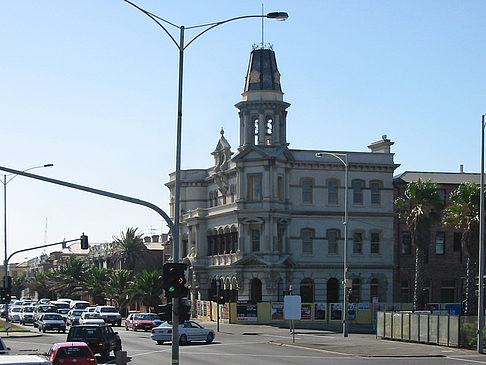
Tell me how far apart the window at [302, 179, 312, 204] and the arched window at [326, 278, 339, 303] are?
6.89 m

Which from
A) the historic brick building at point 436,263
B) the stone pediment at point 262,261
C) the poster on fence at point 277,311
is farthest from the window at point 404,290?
the poster on fence at point 277,311

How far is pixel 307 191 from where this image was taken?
7069 cm

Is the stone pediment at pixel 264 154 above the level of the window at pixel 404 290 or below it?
above

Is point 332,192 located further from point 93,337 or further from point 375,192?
point 93,337

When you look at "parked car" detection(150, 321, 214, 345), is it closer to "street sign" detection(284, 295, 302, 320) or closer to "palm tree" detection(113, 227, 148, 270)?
"street sign" detection(284, 295, 302, 320)

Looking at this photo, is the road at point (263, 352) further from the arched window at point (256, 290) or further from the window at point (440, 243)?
the window at point (440, 243)

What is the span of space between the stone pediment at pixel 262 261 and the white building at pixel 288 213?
79 mm

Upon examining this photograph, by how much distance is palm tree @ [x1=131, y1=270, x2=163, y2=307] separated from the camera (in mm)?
76000

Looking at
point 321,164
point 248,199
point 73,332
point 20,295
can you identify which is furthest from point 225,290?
point 20,295

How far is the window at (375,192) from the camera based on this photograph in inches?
2832

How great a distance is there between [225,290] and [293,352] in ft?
103

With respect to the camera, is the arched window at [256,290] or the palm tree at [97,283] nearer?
the arched window at [256,290]

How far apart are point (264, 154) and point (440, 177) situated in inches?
738

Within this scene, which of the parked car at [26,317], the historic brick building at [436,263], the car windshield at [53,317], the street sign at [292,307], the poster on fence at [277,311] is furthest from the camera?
the historic brick building at [436,263]
